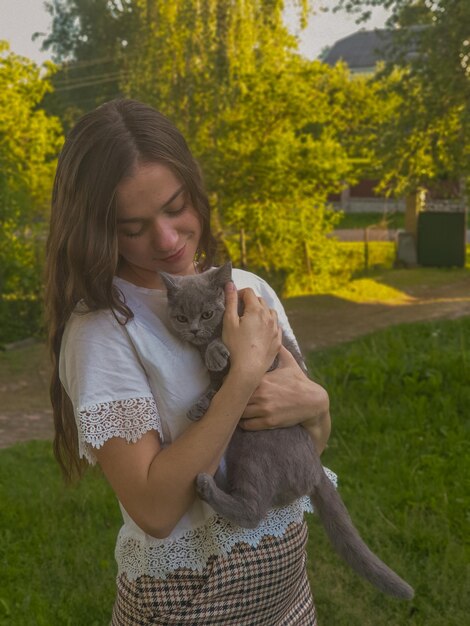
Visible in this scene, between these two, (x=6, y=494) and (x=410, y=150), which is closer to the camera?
(x=6, y=494)

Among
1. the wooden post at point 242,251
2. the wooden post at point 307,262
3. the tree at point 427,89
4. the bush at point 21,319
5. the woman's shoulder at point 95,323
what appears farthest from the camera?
the wooden post at point 307,262

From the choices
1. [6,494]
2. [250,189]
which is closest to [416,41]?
[250,189]

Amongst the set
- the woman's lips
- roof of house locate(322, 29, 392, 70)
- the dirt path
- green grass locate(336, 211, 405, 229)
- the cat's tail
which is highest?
roof of house locate(322, 29, 392, 70)

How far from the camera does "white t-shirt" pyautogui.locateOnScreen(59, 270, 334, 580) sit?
5.80ft

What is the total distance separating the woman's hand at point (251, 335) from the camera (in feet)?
6.23

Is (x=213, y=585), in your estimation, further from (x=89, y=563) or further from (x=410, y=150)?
(x=410, y=150)

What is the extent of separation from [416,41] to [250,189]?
4573mm

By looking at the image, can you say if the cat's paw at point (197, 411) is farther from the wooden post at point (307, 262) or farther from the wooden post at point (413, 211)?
the wooden post at point (413, 211)

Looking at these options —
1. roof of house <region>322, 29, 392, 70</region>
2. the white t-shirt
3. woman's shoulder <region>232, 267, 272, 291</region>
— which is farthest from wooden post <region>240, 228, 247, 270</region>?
roof of house <region>322, 29, 392, 70</region>

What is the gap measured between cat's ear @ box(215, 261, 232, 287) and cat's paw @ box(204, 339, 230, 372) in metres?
0.30

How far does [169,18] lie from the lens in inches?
606

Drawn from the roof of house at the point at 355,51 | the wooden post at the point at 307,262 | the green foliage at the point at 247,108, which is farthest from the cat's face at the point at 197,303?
the roof of house at the point at 355,51

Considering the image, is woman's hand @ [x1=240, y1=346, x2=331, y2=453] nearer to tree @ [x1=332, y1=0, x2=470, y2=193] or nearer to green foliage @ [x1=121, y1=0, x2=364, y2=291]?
tree @ [x1=332, y1=0, x2=470, y2=193]

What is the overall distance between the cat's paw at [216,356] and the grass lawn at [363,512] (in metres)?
2.17
